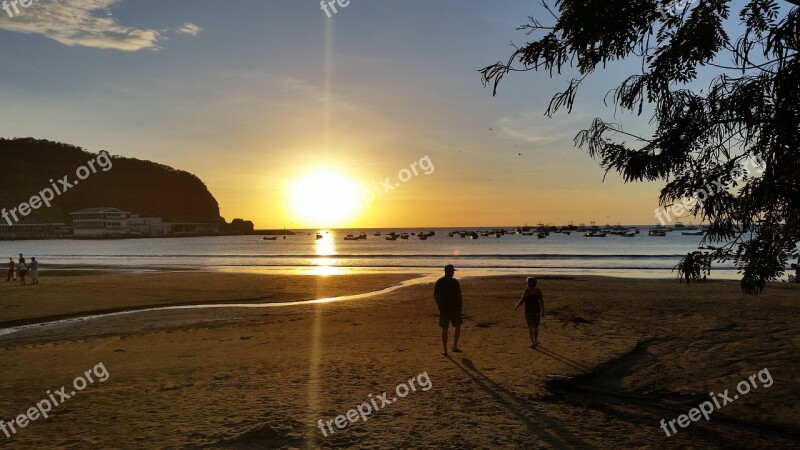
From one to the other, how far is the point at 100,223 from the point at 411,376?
206191mm

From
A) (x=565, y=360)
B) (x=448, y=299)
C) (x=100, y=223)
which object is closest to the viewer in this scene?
(x=565, y=360)

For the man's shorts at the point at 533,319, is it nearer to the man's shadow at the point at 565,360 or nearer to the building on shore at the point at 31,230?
Answer: the man's shadow at the point at 565,360

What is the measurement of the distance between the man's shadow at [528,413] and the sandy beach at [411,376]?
0.04m

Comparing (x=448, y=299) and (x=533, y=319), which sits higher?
(x=448, y=299)

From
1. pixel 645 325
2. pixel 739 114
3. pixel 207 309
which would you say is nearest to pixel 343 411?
pixel 739 114

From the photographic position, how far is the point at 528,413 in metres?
8.15

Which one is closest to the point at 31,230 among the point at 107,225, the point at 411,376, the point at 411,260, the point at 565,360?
the point at 107,225

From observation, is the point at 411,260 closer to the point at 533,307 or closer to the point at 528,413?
the point at 533,307

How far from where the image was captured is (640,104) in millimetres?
5988

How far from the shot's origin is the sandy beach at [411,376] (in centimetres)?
738

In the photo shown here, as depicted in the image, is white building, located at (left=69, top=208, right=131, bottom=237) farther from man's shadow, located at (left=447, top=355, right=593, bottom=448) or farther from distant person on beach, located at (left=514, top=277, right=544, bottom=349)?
man's shadow, located at (left=447, top=355, right=593, bottom=448)

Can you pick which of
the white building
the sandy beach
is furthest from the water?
the white building

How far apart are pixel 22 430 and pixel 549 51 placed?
29.3ft

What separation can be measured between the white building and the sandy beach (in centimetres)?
18605
